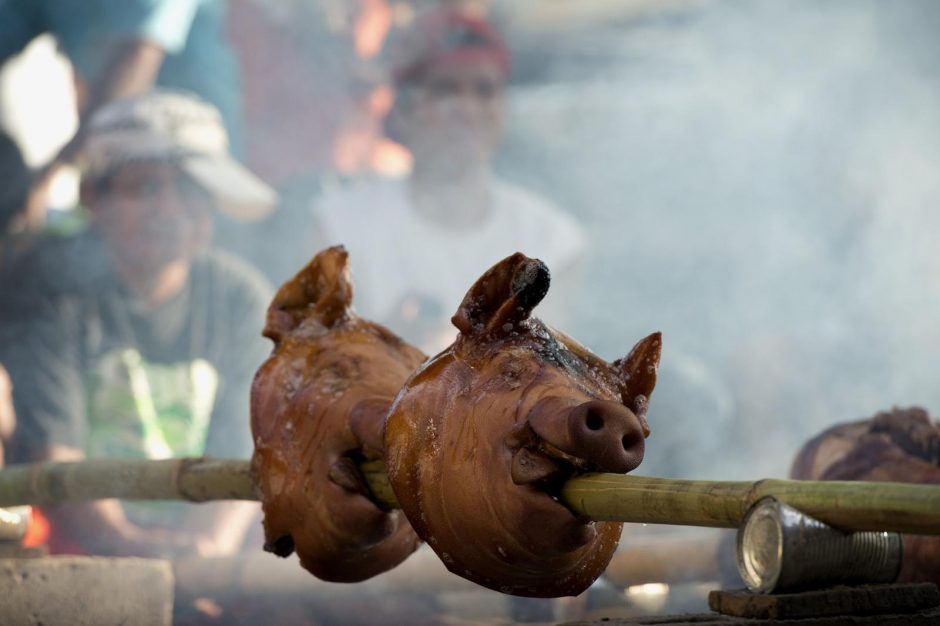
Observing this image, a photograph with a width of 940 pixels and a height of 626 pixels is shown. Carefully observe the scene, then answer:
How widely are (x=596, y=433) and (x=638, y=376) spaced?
39 centimetres

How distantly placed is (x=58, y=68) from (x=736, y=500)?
981cm

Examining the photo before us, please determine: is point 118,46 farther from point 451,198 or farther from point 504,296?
point 504,296

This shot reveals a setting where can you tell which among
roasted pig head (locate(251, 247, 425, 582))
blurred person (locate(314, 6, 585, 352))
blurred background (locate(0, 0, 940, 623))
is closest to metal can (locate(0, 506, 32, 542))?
roasted pig head (locate(251, 247, 425, 582))

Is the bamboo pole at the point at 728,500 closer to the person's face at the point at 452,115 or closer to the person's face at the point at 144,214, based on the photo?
the person's face at the point at 144,214

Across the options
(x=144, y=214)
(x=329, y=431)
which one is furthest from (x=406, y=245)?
(x=329, y=431)

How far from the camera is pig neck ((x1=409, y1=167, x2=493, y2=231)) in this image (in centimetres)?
1132

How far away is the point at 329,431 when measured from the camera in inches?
110

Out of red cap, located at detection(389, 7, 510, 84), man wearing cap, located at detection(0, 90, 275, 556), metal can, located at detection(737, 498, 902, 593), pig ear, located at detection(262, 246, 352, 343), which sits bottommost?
metal can, located at detection(737, 498, 902, 593)

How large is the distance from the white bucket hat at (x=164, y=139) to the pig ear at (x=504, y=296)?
286 inches

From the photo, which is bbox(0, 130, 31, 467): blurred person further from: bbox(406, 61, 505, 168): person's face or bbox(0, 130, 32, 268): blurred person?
bbox(406, 61, 505, 168): person's face

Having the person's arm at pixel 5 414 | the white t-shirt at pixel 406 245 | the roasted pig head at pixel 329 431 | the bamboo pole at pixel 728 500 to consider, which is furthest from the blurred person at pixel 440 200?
the bamboo pole at pixel 728 500

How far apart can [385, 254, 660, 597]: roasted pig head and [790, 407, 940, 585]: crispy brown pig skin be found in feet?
3.68

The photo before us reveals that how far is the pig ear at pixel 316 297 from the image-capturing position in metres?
3.14

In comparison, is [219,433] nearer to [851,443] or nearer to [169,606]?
[169,606]
